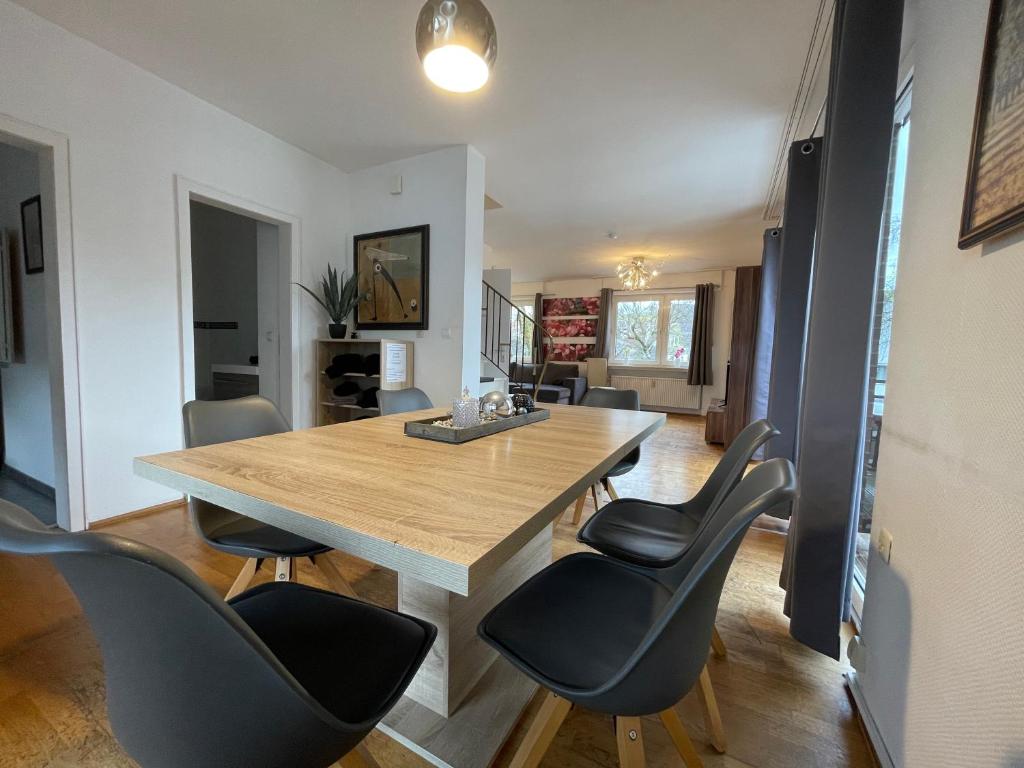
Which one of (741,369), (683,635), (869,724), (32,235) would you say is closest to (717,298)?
(741,369)

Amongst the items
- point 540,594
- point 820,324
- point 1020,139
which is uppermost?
point 1020,139

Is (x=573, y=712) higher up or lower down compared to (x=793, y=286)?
lower down

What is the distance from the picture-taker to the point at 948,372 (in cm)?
89

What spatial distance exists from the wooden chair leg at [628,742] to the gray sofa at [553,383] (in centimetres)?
473

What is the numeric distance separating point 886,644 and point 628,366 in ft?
21.9

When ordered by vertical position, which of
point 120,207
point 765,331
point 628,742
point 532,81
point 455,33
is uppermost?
point 532,81

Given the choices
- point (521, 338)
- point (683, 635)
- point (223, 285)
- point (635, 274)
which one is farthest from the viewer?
point (521, 338)

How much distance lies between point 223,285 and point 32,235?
6.99ft

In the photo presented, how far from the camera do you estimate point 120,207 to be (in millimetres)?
2260

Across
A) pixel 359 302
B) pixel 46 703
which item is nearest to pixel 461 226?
pixel 359 302

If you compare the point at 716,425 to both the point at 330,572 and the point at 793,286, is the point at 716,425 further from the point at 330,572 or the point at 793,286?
the point at 330,572

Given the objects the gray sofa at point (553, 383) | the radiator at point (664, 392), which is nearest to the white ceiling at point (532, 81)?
the gray sofa at point (553, 383)

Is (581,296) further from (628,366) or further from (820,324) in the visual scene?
(820,324)

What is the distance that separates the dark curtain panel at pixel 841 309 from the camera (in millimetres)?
1280
